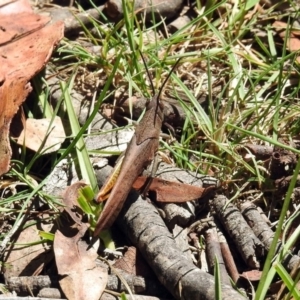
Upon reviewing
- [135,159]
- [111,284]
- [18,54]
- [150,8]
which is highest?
[18,54]

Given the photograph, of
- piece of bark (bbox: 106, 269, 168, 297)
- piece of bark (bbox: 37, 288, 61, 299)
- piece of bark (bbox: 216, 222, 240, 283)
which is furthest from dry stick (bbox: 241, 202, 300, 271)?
piece of bark (bbox: 37, 288, 61, 299)

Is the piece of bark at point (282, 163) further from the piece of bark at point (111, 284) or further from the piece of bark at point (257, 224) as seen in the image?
the piece of bark at point (111, 284)

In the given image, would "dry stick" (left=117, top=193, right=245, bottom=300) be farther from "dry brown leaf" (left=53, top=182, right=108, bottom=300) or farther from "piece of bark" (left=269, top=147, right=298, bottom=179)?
"piece of bark" (left=269, top=147, right=298, bottom=179)

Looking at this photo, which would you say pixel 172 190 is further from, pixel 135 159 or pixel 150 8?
pixel 150 8

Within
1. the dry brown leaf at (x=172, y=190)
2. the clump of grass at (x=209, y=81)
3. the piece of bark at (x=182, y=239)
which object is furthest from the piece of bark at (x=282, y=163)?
the piece of bark at (x=182, y=239)

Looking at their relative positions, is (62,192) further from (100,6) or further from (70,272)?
(100,6)

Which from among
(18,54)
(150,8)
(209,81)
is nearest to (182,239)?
(209,81)
